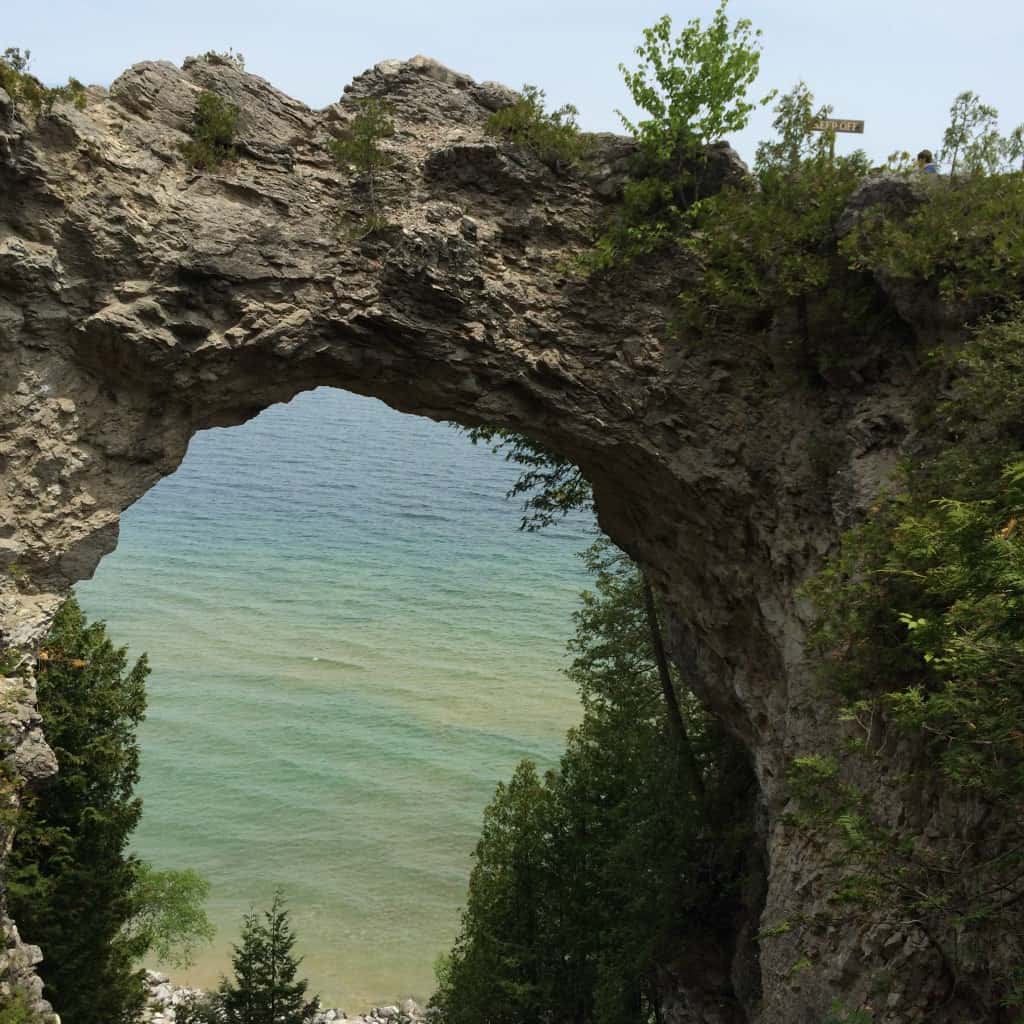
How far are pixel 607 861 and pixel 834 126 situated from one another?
13.3m

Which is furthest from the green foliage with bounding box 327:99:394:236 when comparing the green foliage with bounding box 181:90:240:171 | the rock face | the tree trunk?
the tree trunk

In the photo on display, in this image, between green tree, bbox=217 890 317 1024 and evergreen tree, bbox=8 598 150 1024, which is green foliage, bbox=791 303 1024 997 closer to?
evergreen tree, bbox=8 598 150 1024

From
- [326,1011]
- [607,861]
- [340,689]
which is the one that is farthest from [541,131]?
[340,689]

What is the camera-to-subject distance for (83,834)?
698 inches

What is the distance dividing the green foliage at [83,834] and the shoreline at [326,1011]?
4.74 meters

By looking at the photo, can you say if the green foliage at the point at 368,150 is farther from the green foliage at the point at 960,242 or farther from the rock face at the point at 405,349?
the green foliage at the point at 960,242

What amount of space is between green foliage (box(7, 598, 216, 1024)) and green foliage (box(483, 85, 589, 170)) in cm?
1045

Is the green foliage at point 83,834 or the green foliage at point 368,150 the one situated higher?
the green foliage at point 368,150

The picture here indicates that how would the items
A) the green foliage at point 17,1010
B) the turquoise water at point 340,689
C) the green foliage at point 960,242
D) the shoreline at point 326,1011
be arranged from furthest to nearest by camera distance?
the turquoise water at point 340,689
the shoreline at point 326,1011
the green foliage at point 960,242
the green foliage at point 17,1010

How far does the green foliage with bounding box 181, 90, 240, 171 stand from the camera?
11961 millimetres

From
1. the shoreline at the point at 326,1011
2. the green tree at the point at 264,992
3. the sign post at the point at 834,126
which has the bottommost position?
the shoreline at the point at 326,1011

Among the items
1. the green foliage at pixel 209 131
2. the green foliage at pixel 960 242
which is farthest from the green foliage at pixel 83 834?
the green foliage at pixel 960 242

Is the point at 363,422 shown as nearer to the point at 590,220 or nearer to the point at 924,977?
the point at 590,220

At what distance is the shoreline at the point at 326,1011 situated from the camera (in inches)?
905
